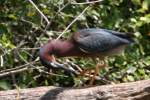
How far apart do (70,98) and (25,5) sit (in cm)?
128

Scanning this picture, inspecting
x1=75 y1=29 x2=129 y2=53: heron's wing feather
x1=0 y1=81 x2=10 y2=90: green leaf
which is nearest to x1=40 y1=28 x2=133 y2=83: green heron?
x1=75 y1=29 x2=129 y2=53: heron's wing feather

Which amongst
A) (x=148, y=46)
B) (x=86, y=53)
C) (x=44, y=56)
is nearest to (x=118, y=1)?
(x=148, y=46)

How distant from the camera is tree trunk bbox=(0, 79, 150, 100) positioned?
3326 millimetres

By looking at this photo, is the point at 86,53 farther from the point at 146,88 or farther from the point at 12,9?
the point at 12,9

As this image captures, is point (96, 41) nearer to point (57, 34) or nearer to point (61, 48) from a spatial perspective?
point (61, 48)

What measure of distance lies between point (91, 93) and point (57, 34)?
1.14 meters

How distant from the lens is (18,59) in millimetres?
4289

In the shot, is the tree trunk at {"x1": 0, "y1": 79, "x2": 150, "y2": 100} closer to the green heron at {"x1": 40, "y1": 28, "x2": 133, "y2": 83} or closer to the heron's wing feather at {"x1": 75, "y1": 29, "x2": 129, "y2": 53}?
the green heron at {"x1": 40, "y1": 28, "x2": 133, "y2": 83}

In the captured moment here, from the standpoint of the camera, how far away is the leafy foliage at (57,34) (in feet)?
14.0

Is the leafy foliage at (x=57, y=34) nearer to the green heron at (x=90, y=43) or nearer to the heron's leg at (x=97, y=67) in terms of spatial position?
the heron's leg at (x=97, y=67)

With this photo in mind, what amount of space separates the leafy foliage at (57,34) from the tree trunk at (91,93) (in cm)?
62

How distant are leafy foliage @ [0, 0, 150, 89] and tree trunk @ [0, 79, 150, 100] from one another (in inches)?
24.5

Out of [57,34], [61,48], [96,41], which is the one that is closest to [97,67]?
[96,41]

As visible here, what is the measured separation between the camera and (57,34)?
174 inches
